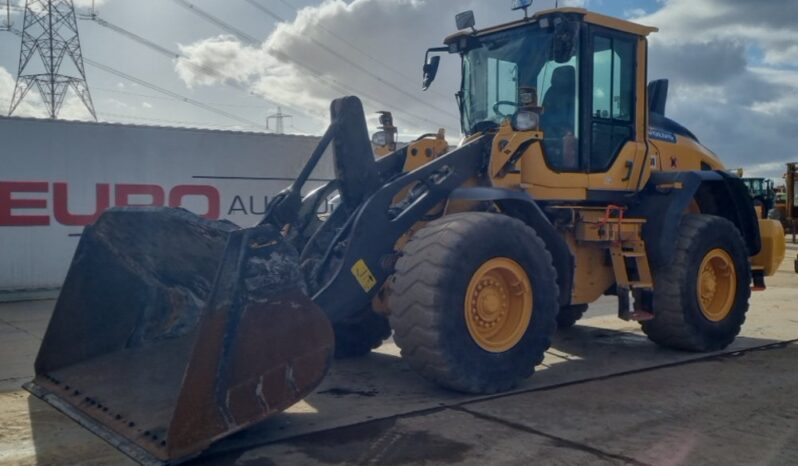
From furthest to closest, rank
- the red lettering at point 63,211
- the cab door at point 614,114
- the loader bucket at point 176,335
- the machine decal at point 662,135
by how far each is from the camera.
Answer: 1. the red lettering at point 63,211
2. the machine decal at point 662,135
3. the cab door at point 614,114
4. the loader bucket at point 176,335

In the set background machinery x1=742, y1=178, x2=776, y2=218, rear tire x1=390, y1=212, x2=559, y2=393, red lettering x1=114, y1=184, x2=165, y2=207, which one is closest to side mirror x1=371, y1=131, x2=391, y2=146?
rear tire x1=390, y1=212, x2=559, y2=393

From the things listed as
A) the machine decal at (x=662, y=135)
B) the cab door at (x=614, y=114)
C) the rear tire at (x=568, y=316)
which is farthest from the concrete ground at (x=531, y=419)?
the machine decal at (x=662, y=135)

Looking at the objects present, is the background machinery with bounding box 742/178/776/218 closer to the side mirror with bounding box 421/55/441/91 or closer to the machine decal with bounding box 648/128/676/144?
the machine decal with bounding box 648/128/676/144

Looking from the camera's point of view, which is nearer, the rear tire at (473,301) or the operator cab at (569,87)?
the rear tire at (473,301)

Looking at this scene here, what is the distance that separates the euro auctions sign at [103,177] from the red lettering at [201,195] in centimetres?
2

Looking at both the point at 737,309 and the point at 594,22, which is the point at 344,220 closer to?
the point at 594,22

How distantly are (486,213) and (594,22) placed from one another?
235 cm

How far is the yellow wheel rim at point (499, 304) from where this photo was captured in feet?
18.9

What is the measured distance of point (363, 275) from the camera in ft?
18.5

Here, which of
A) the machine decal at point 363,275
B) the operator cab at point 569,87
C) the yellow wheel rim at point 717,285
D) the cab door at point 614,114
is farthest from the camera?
the yellow wheel rim at point 717,285

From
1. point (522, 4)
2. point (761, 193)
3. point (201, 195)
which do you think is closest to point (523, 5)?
point (522, 4)

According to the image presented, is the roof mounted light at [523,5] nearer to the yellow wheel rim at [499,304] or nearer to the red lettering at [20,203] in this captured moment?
the yellow wheel rim at [499,304]

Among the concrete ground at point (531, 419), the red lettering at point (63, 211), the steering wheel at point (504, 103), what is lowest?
the concrete ground at point (531, 419)

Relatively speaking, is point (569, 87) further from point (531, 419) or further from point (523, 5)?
point (531, 419)
